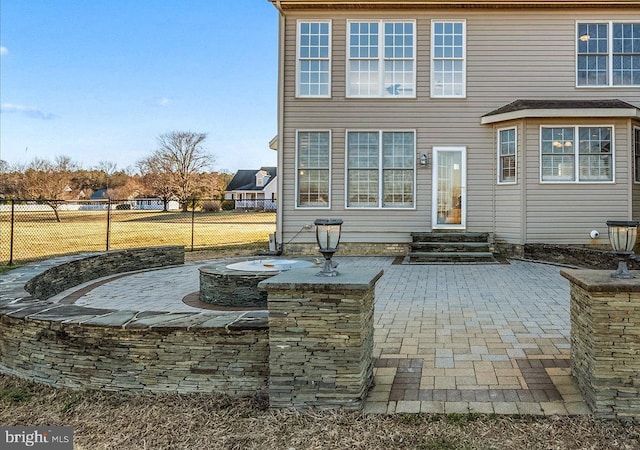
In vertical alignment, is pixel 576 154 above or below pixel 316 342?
above

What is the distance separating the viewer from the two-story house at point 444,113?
10641 mm

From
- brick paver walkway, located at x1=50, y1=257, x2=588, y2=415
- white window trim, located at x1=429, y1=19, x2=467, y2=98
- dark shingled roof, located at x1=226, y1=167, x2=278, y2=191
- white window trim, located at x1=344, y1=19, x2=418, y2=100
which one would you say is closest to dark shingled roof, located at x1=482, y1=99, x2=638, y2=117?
white window trim, located at x1=429, y1=19, x2=467, y2=98

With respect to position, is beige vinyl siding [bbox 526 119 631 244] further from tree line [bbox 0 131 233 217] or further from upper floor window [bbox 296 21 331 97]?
tree line [bbox 0 131 233 217]

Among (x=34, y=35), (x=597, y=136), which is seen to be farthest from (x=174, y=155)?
(x=597, y=136)

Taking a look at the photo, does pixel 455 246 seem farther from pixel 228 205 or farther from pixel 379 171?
pixel 228 205

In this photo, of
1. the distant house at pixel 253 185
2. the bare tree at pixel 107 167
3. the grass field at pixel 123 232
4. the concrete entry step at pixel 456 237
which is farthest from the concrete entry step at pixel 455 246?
the bare tree at pixel 107 167

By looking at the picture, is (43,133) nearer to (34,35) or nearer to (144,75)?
(144,75)

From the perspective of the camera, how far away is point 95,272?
334 inches

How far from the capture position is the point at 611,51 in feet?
35.8

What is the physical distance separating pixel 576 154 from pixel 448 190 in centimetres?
311

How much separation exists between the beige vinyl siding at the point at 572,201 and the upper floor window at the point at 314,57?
532cm

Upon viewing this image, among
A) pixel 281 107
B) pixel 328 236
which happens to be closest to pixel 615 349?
pixel 328 236

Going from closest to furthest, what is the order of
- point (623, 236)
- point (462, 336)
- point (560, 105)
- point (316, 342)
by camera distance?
1. point (316, 342)
2. point (623, 236)
3. point (462, 336)
4. point (560, 105)

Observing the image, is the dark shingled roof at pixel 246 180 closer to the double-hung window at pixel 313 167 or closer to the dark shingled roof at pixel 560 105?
the double-hung window at pixel 313 167
